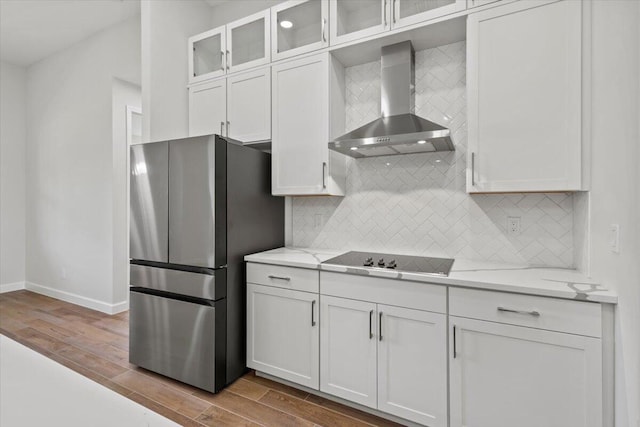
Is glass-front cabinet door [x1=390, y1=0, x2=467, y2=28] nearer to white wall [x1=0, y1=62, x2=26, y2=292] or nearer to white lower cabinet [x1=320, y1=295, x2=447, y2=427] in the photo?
white lower cabinet [x1=320, y1=295, x2=447, y2=427]

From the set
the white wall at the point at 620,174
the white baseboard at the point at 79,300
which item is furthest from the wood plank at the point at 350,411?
the white baseboard at the point at 79,300

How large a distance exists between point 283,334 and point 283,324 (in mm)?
68

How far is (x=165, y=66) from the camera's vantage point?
2.83 meters

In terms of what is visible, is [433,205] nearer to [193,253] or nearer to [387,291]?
[387,291]

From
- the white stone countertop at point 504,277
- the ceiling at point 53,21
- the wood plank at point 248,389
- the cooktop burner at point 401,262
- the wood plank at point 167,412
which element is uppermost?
the ceiling at point 53,21

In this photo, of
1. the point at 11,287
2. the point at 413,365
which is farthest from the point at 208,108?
the point at 11,287

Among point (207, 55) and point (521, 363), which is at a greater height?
point (207, 55)

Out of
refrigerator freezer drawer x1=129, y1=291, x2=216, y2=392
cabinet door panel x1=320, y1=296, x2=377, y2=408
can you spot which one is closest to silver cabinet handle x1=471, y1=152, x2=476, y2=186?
cabinet door panel x1=320, y1=296, x2=377, y2=408

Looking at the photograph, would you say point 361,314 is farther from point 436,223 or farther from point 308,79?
point 308,79

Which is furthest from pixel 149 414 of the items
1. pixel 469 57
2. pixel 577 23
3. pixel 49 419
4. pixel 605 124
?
pixel 577 23

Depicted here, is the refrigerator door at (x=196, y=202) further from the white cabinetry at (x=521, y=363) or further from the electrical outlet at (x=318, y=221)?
the white cabinetry at (x=521, y=363)

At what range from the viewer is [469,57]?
1.90m

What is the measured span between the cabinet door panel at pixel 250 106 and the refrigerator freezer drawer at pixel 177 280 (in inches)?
46.8

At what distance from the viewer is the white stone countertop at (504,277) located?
142cm
